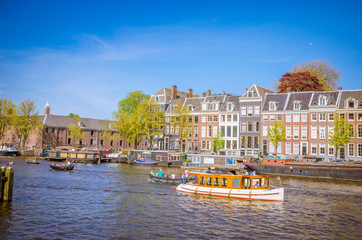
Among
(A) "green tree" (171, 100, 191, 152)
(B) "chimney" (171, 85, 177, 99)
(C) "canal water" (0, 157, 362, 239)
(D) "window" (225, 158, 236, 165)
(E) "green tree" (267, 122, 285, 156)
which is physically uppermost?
(B) "chimney" (171, 85, 177, 99)

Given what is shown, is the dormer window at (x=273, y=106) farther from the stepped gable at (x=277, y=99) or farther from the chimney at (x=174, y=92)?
the chimney at (x=174, y=92)

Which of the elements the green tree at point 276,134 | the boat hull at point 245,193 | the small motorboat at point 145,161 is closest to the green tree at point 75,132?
the small motorboat at point 145,161

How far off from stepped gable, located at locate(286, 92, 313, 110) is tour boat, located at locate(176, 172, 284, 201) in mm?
46593

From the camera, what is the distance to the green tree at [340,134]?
72.0 meters

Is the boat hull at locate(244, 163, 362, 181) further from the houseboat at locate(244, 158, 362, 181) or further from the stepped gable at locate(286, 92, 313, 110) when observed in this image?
the stepped gable at locate(286, 92, 313, 110)

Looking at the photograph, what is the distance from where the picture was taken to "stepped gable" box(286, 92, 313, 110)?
83062mm

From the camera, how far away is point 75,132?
12362 centimetres

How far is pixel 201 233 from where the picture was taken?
86.6 ft

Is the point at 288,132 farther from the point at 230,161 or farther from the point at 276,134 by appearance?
the point at 230,161

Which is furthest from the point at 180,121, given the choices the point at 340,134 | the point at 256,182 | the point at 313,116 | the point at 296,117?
the point at 256,182

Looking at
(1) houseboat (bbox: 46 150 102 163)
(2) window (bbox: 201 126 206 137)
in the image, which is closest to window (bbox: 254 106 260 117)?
(2) window (bbox: 201 126 206 137)

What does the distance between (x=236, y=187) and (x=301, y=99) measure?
50817mm

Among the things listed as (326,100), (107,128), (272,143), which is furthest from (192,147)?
(107,128)

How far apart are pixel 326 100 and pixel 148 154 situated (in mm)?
44978
